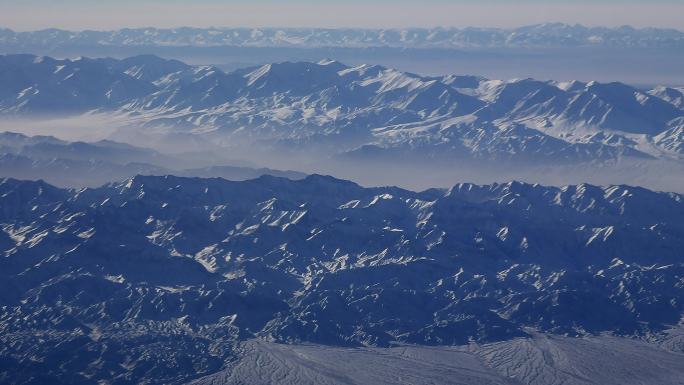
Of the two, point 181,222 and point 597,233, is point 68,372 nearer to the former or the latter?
point 181,222

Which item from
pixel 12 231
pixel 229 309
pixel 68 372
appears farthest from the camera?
pixel 12 231

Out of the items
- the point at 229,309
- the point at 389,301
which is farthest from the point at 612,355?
the point at 229,309

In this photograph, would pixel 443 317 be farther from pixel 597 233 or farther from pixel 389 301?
pixel 597 233

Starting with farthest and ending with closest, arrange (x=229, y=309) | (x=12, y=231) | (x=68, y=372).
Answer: (x=12, y=231), (x=229, y=309), (x=68, y=372)

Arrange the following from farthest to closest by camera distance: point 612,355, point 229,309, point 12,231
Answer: point 12,231
point 229,309
point 612,355

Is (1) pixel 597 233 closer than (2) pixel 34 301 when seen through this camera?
No

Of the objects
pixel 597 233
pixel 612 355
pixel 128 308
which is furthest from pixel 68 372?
pixel 597 233
